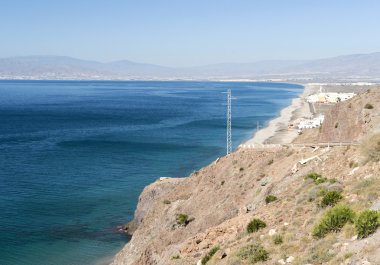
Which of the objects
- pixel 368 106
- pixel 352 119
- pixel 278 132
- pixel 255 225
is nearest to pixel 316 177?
pixel 255 225

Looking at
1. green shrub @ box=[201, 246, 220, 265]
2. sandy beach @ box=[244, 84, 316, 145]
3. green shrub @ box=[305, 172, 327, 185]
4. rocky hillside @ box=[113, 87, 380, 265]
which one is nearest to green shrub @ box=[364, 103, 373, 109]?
rocky hillside @ box=[113, 87, 380, 265]

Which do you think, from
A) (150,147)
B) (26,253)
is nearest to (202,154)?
(150,147)

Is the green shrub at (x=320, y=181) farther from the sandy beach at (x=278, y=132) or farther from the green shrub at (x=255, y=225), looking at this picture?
the sandy beach at (x=278, y=132)

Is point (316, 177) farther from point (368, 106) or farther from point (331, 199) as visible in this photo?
point (368, 106)

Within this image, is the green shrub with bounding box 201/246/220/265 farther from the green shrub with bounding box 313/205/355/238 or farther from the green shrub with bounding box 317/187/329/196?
the green shrub with bounding box 317/187/329/196

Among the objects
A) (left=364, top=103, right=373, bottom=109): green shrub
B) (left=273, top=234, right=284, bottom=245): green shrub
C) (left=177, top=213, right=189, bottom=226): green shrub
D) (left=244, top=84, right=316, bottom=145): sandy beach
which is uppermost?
(left=364, top=103, right=373, bottom=109): green shrub

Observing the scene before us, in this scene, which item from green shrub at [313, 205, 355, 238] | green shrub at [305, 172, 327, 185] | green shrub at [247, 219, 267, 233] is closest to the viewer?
green shrub at [313, 205, 355, 238]

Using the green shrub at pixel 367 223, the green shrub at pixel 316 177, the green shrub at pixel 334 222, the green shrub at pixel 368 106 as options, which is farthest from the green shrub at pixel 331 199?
the green shrub at pixel 368 106
